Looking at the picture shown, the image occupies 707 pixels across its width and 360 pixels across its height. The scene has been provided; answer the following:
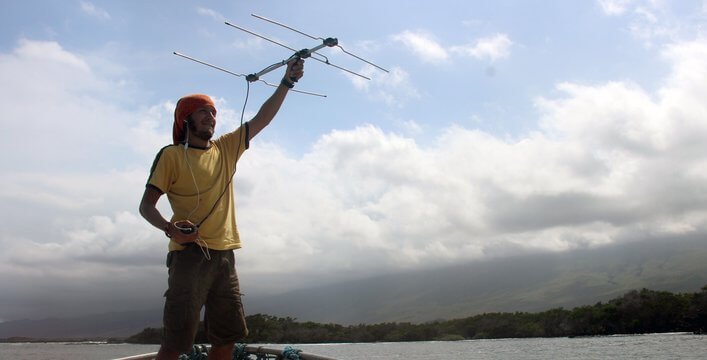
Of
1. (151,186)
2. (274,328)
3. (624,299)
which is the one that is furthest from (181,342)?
(274,328)

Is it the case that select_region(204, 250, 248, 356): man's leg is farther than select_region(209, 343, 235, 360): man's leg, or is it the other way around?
select_region(209, 343, 235, 360): man's leg

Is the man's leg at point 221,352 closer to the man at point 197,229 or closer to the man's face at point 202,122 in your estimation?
the man at point 197,229

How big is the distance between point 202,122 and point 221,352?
4.38 feet

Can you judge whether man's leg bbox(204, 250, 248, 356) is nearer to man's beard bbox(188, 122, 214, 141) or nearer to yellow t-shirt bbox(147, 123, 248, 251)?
yellow t-shirt bbox(147, 123, 248, 251)

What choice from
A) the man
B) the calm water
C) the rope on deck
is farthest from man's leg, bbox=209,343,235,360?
the calm water

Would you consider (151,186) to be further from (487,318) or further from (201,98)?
(487,318)

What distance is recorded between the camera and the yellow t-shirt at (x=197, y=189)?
10.4 feet

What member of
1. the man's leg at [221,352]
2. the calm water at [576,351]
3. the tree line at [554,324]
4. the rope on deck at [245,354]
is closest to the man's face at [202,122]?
the man's leg at [221,352]

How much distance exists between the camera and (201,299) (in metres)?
3.18

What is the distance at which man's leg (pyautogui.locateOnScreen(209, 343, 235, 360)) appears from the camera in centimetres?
346

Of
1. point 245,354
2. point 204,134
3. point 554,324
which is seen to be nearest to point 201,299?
point 204,134

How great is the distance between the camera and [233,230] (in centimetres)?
348

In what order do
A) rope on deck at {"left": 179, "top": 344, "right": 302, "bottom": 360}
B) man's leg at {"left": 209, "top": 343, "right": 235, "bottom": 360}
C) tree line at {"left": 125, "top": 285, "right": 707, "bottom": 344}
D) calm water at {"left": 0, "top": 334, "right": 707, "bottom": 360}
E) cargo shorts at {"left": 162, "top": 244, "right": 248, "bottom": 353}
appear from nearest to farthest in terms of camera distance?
cargo shorts at {"left": 162, "top": 244, "right": 248, "bottom": 353} → man's leg at {"left": 209, "top": 343, "right": 235, "bottom": 360} → rope on deck at {"left": 179, "top": 344, "right": 302, "bottom": 360} → calm water at {"left": 0, "top": 334, "right": 707, "bottom": 360} → tree line at {"left": 125, "top": 285, "right": 707, "bottom": 344}

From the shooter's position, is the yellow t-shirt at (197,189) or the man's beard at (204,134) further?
the man's beard at (204,134)
